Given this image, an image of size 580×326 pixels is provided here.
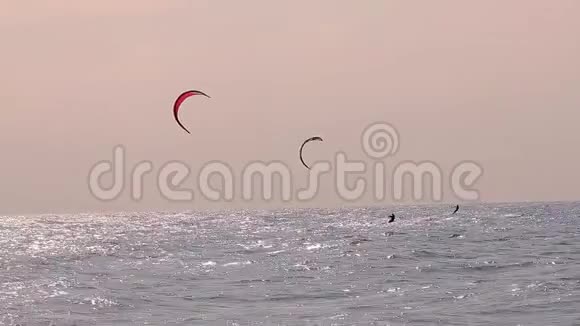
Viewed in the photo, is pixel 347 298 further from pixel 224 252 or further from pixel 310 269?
pixel 224 252

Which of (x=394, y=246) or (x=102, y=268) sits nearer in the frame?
(x=102, y=268)

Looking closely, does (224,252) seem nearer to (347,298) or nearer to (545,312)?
(347,298)

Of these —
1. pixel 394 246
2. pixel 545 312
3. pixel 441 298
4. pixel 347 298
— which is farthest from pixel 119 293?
pixel 394 246

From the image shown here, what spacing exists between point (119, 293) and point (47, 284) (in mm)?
4341

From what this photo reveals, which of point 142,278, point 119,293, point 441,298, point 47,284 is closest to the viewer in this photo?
point 441,298

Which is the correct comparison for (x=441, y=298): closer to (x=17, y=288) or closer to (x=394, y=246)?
(x=17, y=288)

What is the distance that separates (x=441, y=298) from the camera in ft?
→ 80.4

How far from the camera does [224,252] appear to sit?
48.2 meters

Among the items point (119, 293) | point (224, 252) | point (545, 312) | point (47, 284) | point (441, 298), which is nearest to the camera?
point (545, 312)

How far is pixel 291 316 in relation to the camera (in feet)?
71.9

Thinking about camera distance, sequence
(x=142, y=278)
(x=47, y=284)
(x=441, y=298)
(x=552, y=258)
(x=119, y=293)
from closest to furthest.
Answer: (x=441, y=298) → (x=119, y=293) → (x=47, y=284) → (x=142, y=278) → (x=552, y=258)

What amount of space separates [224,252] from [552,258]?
1848 centimetres

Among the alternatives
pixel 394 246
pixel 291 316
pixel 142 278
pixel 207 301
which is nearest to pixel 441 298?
pixel 291 316

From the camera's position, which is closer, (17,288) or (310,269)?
(17,288)
